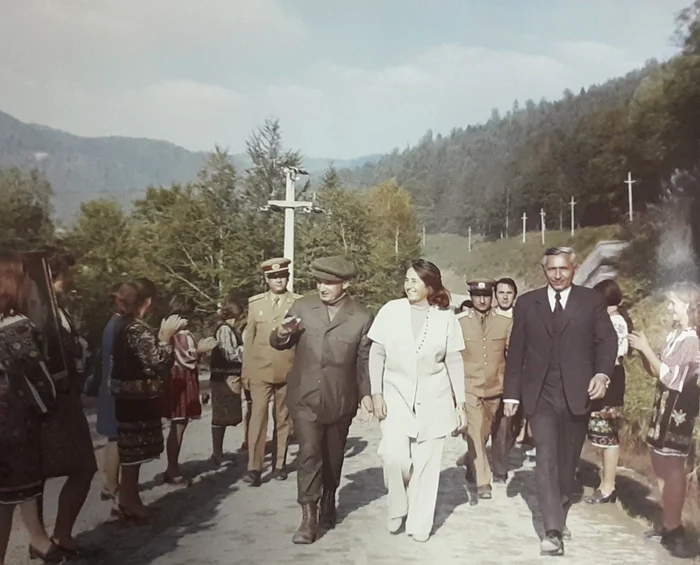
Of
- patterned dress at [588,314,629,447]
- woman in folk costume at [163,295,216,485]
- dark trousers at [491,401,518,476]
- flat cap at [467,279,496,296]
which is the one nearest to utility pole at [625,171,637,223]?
patterned dress at [588,314,629,447]

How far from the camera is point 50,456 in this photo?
6.41 ft

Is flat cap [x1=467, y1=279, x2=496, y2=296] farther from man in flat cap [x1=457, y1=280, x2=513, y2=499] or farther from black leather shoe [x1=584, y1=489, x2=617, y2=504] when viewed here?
black leather shoe [x1=584, y1=489, x2=617, y2=504]

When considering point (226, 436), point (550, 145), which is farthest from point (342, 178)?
point (226, 436)

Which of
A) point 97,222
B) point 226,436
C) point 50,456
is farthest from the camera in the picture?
point 226,436

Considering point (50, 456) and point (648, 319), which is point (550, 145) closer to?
point (648, 319)

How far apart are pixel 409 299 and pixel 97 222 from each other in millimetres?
904

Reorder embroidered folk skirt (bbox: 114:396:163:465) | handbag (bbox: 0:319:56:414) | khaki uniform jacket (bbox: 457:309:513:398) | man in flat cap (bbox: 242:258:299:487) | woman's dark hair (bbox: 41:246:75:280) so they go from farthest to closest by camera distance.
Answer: khaki uniform jacket (bbox: 457:309:513:398) → man in flat cap (bbox: 242:258:299:487) → embroidered folk skirt (bbox: 114:396:163:465) → woman's dark hair (bbox: 41:246:75:280) → handbag (bbox: 0:319:56:414)

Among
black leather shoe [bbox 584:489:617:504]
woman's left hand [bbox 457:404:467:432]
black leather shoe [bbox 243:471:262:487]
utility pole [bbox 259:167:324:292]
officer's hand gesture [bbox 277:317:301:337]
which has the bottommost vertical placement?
Answer: black leather shoe [bbox 584:489:617:504]

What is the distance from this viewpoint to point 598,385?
212cm

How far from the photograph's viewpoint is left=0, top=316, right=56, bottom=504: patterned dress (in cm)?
186

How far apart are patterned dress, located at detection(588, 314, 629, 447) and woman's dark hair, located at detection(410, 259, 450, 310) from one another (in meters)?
0.49

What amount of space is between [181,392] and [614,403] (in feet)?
Result: 4.15

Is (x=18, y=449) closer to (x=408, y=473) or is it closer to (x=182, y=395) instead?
(x=182, y=395)

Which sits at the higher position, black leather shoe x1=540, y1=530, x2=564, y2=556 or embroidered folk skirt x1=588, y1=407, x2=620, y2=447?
embroidered folk skirt x1=588, y1=407, x2=620, y2=447
